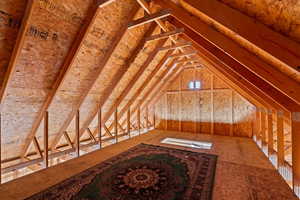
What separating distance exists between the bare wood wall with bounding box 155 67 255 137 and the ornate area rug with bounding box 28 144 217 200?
3056mm

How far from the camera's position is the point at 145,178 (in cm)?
247

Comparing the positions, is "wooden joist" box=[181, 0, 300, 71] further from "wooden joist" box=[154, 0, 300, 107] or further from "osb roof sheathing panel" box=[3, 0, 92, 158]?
"osb roof sheathing panel" box=[3, 0, 92, 158]

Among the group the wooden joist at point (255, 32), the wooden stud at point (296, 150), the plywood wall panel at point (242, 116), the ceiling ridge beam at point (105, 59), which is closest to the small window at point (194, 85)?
the plywood wall panel at point (242, 116)

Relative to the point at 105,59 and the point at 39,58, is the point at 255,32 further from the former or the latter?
the point at 39,58

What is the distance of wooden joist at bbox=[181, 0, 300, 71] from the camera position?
3.48 feet

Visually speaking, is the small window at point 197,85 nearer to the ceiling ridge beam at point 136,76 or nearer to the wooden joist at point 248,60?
the ceiling ridge beam at point 136,76

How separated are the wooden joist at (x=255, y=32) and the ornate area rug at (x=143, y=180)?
203cm

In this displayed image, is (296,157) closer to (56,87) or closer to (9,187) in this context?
(56,87)

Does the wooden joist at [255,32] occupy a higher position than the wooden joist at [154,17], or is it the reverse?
the wooden joist at [154,17]

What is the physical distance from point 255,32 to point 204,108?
219 inches

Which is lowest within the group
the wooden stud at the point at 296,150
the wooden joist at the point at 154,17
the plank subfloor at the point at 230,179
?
the plank subfloor at the point at 230,179

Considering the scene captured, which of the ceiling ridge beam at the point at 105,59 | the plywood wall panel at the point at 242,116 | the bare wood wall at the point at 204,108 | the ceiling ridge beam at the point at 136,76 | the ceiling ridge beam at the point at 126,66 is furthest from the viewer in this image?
the bare wood wall at the point at 204,108

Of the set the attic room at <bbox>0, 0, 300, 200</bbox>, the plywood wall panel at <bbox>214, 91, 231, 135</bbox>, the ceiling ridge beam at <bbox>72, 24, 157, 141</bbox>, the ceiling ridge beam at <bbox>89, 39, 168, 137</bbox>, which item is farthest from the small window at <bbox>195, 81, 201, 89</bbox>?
the ceiling ridge beam at <bbox>72, 24, 157, 141</bbox>

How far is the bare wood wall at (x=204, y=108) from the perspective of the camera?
18.9 feet
